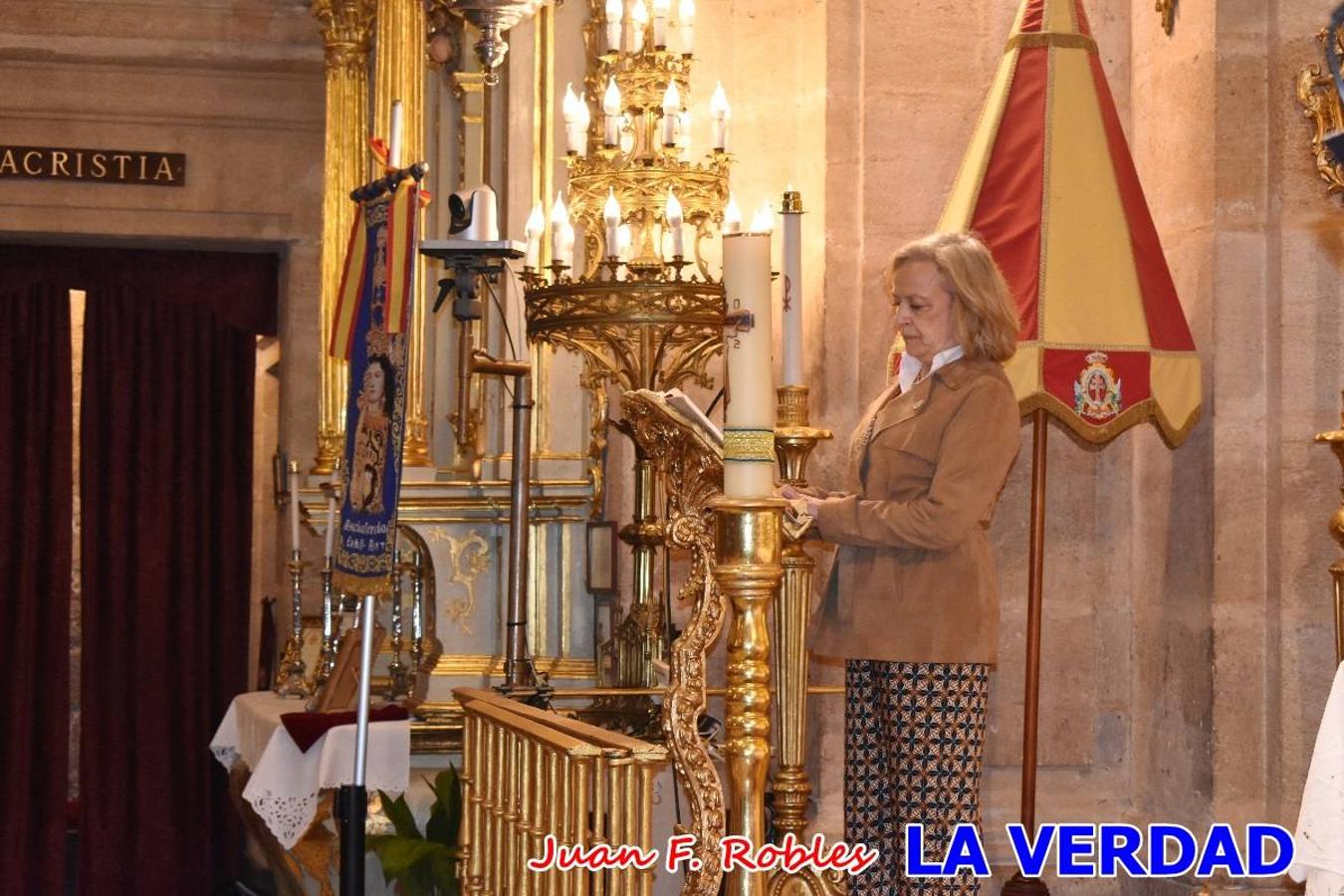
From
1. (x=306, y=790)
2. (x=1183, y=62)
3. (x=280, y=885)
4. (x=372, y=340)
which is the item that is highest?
(x=1183, y=62)

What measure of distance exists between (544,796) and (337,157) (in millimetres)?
3987

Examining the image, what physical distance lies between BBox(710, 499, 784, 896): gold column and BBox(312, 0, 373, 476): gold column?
3.73m

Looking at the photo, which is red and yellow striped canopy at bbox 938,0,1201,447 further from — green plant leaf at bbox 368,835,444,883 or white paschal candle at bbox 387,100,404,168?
green plant leaf at bbox 368,835,444,883

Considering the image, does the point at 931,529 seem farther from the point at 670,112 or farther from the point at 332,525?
the point at 332,525

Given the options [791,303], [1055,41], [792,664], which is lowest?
[792,664]

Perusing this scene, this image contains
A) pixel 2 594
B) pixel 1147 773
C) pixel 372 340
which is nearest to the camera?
pixel 372 340

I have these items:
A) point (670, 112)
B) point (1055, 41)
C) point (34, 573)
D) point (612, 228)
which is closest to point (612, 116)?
point (670, 112)

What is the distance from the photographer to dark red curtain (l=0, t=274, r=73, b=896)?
329 inches

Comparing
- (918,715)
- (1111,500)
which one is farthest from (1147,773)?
(918,715)

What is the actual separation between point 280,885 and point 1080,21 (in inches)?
141

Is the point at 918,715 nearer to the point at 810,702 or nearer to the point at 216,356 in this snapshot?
the point at 810,702

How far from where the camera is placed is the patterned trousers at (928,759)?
12.4 ft

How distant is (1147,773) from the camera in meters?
5.14

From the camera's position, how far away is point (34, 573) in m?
8.43
